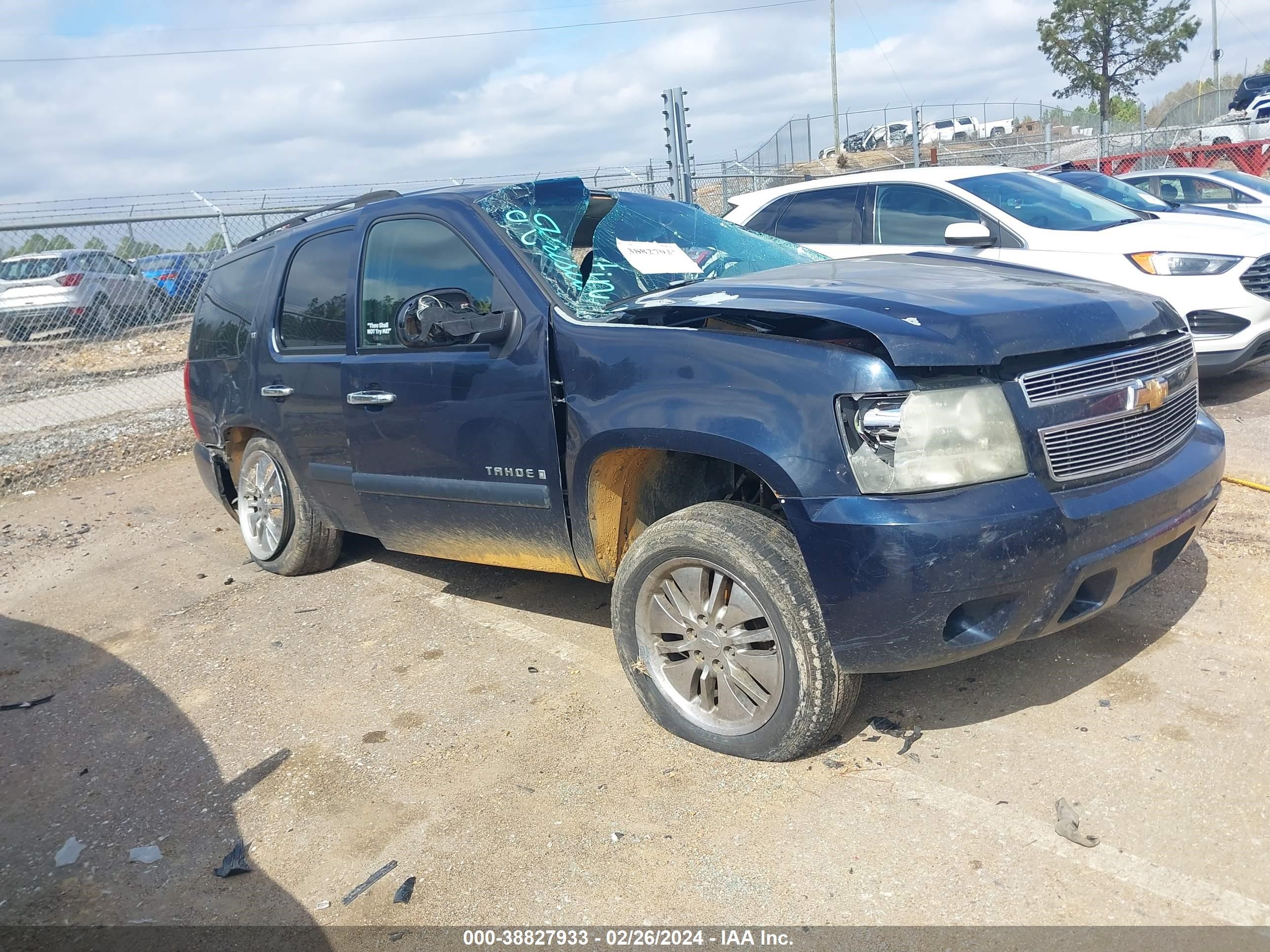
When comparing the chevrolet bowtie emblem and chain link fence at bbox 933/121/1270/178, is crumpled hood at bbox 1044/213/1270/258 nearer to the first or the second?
the chevrolet bowtie emblem

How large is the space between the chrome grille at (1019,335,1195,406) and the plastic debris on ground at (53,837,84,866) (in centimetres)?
320

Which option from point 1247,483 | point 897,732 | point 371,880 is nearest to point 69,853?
point 371,880

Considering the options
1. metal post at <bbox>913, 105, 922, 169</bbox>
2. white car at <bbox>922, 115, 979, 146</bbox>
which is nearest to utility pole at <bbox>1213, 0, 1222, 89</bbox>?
white car at <bbox>922, 115, 979, 146</bbox>

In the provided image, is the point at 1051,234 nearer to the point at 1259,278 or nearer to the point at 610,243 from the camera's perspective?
the point at 1259,278

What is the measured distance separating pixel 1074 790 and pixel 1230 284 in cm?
530

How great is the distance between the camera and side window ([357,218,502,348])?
379 cm

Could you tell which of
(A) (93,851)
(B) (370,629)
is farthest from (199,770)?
(B) (370,629)

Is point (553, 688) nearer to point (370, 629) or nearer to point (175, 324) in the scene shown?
point (370, 629)

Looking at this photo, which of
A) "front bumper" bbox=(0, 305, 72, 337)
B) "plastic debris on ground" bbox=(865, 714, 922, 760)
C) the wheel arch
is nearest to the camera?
"plastic debris on ground" bbox=(865, 714, 922, 760)

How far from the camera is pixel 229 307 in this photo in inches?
210

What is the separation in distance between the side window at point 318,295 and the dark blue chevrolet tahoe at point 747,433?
0.07 ft

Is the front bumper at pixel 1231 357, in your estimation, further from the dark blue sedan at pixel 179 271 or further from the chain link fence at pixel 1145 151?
the chain link fence at pixel 1145 151

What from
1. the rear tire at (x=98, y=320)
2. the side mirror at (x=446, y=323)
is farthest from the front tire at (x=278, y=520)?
the rear tire at (x=98, y=320)

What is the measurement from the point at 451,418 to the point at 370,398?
52 cm
